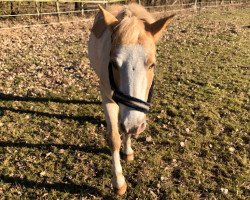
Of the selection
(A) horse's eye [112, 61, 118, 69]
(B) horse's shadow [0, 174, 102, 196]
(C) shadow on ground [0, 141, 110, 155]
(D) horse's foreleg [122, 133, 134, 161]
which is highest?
(A) horse's eye [112, 61, 118, 69]

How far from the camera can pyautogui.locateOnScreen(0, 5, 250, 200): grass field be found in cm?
478

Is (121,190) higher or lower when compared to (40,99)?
lower

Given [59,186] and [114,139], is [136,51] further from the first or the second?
[59,186]

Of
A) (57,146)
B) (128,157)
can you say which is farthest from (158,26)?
(57,146)

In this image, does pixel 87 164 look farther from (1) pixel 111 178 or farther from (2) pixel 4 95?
(2) pixel 4 95

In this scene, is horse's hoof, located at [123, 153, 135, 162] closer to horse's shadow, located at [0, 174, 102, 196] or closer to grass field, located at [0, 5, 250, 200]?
grass field, located at [0, 5, 250, 200]

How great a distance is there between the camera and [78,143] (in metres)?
5.79

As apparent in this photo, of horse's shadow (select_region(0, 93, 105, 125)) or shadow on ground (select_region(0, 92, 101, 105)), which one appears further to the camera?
shadow on ground (select_region(0, 92, 101, 105))

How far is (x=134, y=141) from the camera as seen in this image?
5.85 meters

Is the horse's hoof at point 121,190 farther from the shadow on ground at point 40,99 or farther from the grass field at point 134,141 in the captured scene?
the shadow on ground at point 40,99

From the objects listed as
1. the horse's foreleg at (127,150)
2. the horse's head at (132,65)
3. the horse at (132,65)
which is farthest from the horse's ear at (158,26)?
the horse's foreleg at (127,150)

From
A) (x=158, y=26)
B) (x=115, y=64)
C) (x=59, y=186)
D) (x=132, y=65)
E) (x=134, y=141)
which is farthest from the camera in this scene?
(x=134, y=141)

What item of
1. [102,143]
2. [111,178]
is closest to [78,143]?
[102,143]

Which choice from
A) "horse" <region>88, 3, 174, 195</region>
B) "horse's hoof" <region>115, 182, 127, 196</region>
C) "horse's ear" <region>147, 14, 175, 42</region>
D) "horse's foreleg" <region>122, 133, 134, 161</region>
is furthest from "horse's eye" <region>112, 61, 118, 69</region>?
"horse's foreleg" <region>122, 133, 134, 161</region>
